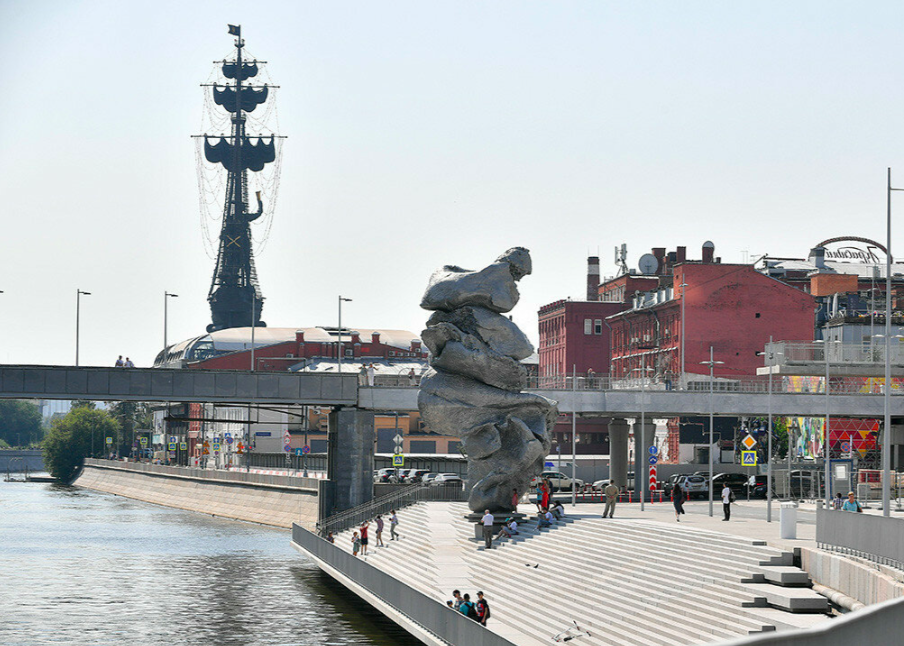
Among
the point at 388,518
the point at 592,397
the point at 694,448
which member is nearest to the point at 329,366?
the point at 694,448

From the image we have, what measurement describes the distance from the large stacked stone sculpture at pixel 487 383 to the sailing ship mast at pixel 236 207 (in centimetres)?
13923

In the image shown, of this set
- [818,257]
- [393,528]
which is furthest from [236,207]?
[393,528]

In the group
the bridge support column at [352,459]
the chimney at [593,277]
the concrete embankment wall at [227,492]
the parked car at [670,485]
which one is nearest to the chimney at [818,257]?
the chimney at [593,277]

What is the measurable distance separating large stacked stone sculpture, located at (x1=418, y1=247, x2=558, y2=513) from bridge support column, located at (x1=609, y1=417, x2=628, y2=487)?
28.9 meters

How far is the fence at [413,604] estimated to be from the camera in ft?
89.9

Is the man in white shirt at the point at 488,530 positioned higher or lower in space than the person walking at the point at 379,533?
higher

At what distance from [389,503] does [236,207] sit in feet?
451

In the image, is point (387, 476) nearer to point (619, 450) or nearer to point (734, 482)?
point (619, 450)

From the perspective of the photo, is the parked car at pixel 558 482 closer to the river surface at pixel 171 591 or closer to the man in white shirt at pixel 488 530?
the river surface at pixel 171 591

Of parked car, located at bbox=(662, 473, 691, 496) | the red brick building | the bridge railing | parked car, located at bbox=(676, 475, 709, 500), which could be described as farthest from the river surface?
the red brick building

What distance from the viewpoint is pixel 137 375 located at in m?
66.5

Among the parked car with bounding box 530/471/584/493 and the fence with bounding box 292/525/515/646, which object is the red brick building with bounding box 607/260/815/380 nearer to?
the parked car with bounding box 530/471/584/493

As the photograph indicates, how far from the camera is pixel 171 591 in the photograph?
51.8 metres

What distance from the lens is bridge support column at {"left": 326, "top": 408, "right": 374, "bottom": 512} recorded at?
218 feet
